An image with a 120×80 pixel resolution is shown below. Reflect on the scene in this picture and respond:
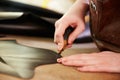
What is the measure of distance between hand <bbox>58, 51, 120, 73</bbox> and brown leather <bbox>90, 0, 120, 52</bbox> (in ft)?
0.09

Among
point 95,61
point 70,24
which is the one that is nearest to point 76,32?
point 70,24

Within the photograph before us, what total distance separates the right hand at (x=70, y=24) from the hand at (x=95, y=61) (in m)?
0.08

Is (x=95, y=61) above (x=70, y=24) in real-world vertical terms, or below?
below

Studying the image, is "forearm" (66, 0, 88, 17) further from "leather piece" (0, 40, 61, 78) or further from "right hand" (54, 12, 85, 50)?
"leather piece" (0, 40, 61, 78)

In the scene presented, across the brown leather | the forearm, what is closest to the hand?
the brown leather

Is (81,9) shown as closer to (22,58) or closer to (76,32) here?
(76,32)

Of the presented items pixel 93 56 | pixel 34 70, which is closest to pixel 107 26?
pixel 93 56

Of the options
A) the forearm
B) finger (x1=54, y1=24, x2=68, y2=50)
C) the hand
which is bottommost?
the hand

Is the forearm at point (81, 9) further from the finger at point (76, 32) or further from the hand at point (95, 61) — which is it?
the hand at point (95, 61)

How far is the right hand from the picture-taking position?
683 millimetres

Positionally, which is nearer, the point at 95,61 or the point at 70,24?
the point at 95,61

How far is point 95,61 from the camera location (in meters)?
0.58

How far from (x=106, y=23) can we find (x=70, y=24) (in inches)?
5.4

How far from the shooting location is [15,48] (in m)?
0.66
